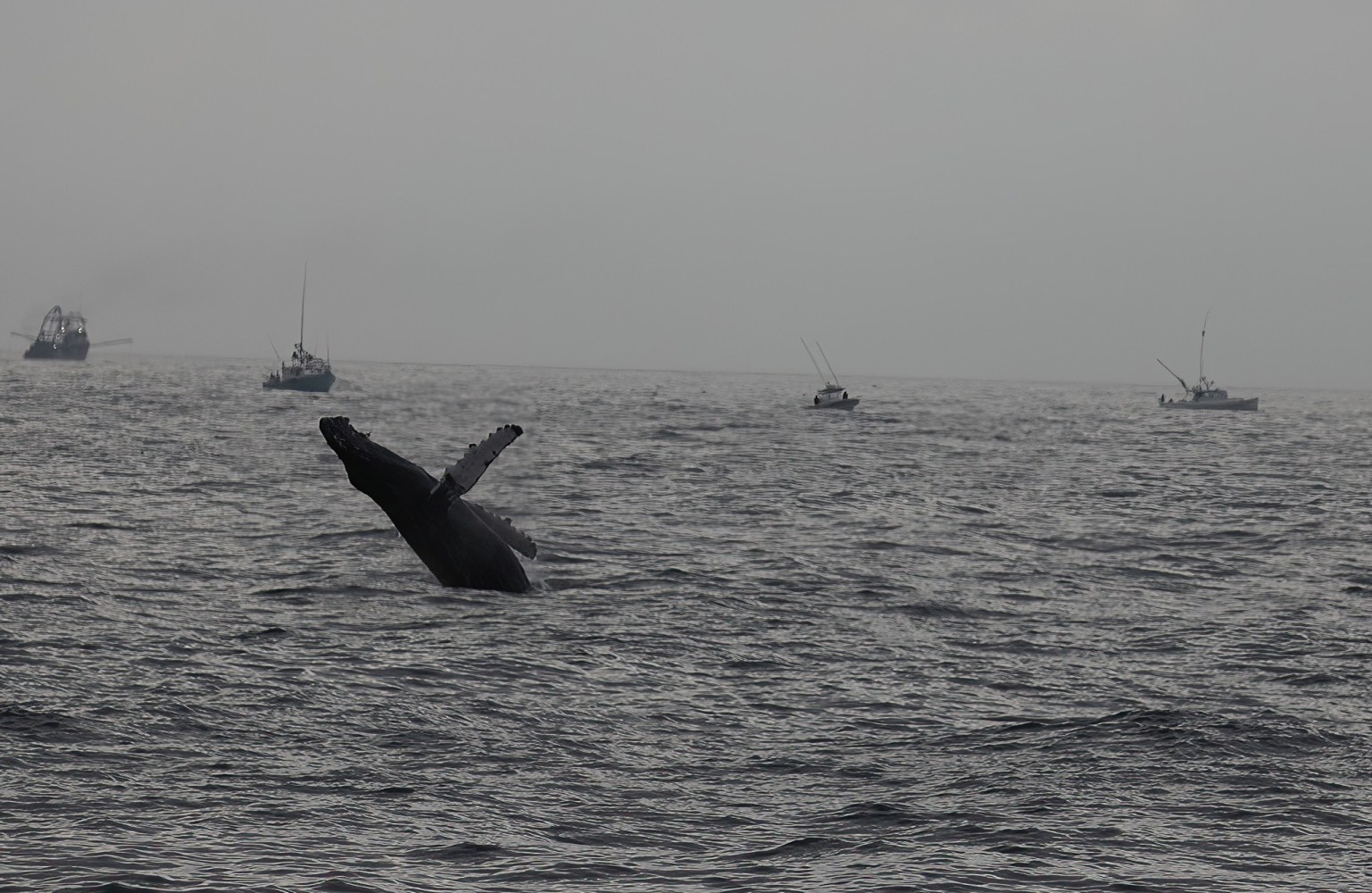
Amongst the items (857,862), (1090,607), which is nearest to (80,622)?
(857,862)

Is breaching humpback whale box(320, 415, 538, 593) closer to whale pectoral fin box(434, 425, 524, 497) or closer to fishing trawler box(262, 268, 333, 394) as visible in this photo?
whale pectoral fin box(434, 425, 524, 497)

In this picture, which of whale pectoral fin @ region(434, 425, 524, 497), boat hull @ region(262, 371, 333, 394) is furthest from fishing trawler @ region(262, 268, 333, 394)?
whale pectoral fin @ region(434, 425, 524, 497)

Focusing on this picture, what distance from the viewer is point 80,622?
54.1ft

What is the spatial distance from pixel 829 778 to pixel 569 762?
2149 mm

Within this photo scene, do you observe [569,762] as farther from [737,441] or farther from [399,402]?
[399,402]

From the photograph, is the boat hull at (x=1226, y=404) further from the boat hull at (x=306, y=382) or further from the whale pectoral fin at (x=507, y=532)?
the whale pectoral fin at (x=507, y=532)

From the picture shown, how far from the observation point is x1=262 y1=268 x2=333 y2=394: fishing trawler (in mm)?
136625

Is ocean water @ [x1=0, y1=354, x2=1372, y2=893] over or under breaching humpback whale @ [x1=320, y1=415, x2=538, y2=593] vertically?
under

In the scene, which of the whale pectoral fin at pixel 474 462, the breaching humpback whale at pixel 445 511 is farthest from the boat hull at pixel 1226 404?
the whale pectoral fin at pixel 474 462

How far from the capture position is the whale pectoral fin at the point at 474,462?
17.5m

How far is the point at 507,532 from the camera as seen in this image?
19047mm

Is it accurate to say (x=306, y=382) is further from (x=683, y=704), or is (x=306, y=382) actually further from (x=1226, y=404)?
(x=683, y=704)

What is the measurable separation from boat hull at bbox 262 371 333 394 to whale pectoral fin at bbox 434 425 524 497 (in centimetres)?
12384

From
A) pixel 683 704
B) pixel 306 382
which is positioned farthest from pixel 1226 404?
pixel 683 704
